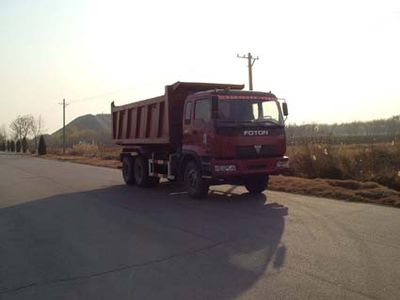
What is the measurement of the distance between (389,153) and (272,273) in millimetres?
12536

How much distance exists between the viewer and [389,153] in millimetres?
17875

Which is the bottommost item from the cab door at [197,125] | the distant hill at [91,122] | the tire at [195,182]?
the tire at [195,182]

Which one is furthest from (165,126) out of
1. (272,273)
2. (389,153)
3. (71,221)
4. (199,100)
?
(272,273)

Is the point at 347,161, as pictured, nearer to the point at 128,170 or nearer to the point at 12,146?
the point at 128,170

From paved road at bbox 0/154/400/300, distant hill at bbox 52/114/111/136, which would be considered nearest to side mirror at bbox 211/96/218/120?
paved road at bbox 0/154/400/300

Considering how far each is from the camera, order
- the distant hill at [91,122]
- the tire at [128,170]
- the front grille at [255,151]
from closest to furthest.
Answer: the front grille at [255,151] < the tire at [128,170] < the distant hill at [91,122]

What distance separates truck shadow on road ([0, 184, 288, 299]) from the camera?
6.26 meters

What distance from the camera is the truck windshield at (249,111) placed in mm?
13305

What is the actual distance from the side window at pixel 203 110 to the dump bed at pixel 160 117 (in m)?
1.60

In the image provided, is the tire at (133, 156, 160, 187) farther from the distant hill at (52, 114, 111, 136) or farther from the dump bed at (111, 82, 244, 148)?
the distant hill at (52, 114, 111, 136)

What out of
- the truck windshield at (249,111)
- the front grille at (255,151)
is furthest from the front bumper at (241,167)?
the truck windshield at (249,111)

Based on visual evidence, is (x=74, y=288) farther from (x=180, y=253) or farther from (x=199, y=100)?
(x=199, y=100)

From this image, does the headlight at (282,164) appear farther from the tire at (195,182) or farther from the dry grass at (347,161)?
the dry grass at (347,161)

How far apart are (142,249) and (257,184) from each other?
724 cm
